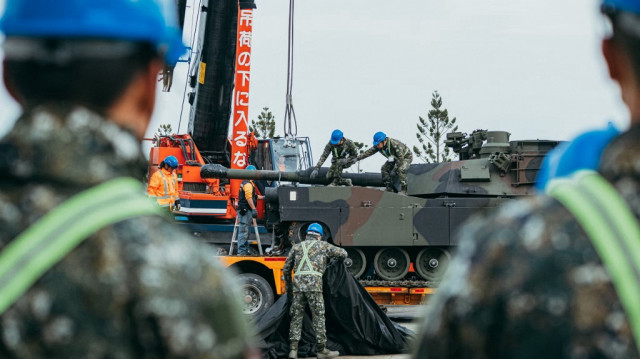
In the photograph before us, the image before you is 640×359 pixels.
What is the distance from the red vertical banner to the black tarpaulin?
7570 millimetres

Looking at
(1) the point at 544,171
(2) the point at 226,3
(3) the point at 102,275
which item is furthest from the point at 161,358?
(2) the point at 226,3

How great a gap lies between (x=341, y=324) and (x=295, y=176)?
530cm

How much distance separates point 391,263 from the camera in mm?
16172

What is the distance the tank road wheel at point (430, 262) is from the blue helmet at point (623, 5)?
14629 millimetres

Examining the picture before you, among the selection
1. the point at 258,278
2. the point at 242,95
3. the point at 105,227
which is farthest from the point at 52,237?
the point at 242,95

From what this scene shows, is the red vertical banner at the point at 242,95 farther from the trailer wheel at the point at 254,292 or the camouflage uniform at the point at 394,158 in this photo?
the trailer wheel at the point at 254,292

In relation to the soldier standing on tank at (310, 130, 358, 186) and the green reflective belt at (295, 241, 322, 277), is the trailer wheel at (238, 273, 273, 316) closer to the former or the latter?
the green reflective belt at (295, 241, 322, 277)

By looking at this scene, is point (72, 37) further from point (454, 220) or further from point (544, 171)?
point (454, 220)

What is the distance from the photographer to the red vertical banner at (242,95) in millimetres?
19750

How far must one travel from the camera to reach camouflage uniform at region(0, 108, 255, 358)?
1529 mm

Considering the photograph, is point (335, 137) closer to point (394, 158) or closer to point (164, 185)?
point (394, 158)

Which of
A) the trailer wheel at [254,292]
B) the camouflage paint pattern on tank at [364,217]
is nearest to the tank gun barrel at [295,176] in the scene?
the camouflage paint pattern on tank at [364,217]

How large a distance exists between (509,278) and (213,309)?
0.49m

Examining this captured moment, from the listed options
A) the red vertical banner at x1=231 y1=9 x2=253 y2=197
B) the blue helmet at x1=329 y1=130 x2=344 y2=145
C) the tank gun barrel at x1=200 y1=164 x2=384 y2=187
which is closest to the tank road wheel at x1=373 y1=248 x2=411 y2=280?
the tank gun barrel at x1=200 y1=164 x2=384 y2=187
